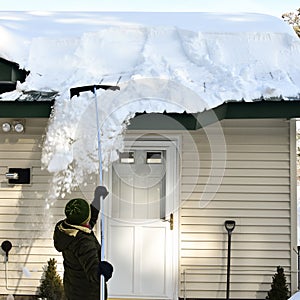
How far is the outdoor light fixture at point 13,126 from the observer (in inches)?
285

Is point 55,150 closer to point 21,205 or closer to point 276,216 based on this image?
point 21,205

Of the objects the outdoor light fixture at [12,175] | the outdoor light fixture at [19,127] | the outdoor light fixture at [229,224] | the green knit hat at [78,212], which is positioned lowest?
the green knit hat at [78,212]

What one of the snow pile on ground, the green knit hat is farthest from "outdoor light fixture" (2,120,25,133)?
the green knit hat

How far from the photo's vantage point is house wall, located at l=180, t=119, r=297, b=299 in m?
7.27

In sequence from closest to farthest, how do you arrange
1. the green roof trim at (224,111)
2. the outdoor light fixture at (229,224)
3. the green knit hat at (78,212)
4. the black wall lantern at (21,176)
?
the green knit hat at (78,212) → the green roof trim at (224,111) → the outdoor light fixture at (229,224) → the black wall lantern at (21,176)

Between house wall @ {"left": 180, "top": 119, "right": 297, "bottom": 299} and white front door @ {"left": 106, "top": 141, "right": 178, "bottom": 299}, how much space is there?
0.15 metres

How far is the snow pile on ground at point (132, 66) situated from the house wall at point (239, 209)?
63 cm

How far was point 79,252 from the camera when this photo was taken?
4.60m

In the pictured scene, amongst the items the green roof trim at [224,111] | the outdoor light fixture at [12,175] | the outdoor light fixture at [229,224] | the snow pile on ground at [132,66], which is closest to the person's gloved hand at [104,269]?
the snow pile on ground at [132,66]

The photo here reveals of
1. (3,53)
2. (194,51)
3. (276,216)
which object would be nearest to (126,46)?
(194,51)

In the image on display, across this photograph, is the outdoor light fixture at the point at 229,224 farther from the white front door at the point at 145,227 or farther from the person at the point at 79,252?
the person at the point at 79,252

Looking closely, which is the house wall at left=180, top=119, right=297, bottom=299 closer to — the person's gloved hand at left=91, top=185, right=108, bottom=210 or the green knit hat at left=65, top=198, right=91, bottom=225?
the person's gloved hand at left=91, top=185, right=108, bottom=210

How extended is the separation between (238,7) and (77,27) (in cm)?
1386

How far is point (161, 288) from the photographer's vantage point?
729 centimetres
